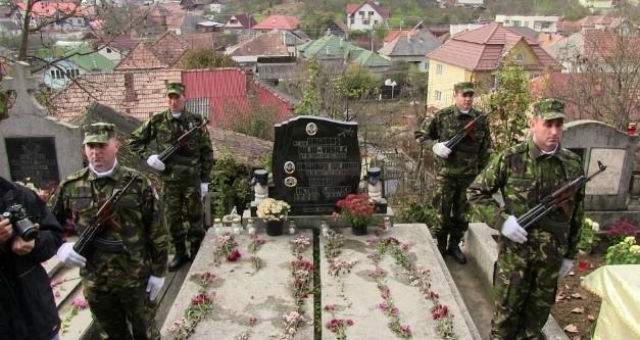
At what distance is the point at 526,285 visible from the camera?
4938mm

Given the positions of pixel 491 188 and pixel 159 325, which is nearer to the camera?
pixel 491 188

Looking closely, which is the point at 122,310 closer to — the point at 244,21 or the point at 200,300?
the point at 200,300

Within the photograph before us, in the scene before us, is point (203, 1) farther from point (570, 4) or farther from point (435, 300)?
point (435, 300)

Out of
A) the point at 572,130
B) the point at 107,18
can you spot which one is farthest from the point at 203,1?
the point at 572,130

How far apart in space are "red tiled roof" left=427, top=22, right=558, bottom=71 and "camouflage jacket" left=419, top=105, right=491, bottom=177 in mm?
24083

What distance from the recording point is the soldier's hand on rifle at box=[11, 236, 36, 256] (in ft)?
11.7

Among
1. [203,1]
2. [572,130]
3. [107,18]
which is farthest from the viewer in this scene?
[203,1]

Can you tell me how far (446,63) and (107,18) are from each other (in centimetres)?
2599

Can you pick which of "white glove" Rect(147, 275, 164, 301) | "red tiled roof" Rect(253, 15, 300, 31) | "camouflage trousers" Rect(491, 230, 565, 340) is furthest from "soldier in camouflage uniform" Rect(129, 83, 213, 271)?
"red tiled roof" Rect(253, 15, 300, 31)

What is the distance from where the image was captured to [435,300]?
5.65 metres

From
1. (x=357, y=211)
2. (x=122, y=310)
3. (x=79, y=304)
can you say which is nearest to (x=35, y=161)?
(x=79, y=304)

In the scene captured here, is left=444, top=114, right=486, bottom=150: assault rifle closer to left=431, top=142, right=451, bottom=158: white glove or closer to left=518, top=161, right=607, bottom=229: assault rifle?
left=431, top=142, right=451, bottom=158: white glove

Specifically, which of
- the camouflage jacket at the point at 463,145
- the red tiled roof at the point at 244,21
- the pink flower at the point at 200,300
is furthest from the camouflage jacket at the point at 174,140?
the red tiled roof at the point at 244,21

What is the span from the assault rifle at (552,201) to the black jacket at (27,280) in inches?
149
